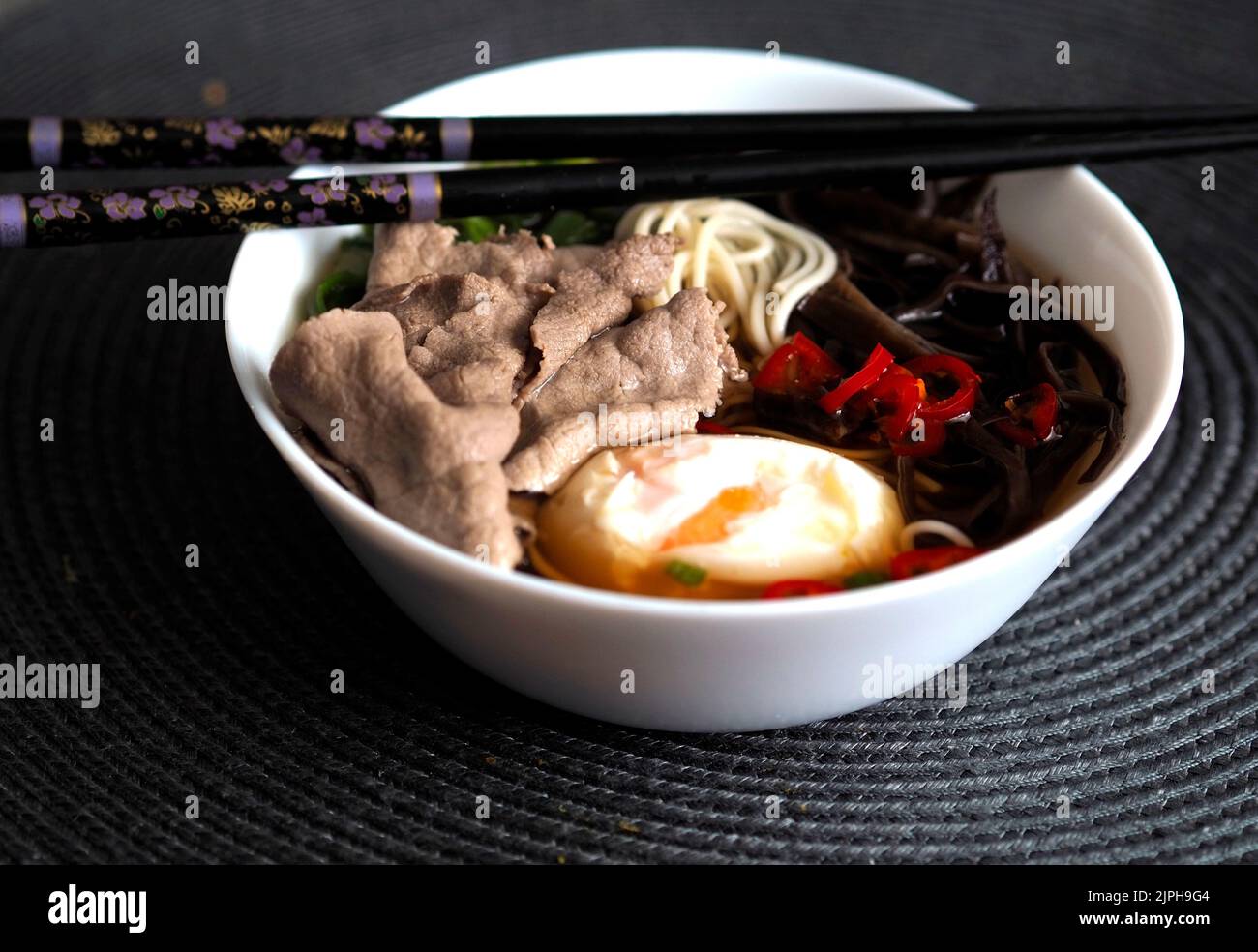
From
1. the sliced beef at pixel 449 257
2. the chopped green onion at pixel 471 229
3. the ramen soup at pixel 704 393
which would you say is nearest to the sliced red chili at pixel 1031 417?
the ramen soup at pixel 704 393

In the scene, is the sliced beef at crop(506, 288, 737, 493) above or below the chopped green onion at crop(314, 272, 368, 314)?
below

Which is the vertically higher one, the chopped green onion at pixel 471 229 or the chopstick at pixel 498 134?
the chopstick at pixel 498 134

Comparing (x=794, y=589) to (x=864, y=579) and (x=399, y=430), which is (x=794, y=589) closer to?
(x=864, y=579)

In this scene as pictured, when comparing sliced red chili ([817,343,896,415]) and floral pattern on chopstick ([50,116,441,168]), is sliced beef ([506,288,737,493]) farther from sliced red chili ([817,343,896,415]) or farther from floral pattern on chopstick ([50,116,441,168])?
floral pattern on chopstick ([50,116,441,168])

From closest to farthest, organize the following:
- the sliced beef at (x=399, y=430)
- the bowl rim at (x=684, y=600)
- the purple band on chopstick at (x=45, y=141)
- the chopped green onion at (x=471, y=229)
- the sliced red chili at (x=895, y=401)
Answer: the bowl rim at (x=684, y=600)
the sliced beef at (x=399, y=430)
the purple band on chopstick at (x=45, y=141)
the sliced red chili at (x=895, y=401)
the chopped green onion at (x=471, y=229)

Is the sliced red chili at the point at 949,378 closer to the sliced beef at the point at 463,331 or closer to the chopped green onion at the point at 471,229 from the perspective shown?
the sliced beef at the point at 463,331

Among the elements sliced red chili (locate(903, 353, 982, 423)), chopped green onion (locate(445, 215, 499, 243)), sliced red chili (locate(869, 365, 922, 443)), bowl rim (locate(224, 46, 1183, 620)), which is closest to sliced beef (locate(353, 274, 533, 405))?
bowl rim (locate(224, 46, 1183, 620))

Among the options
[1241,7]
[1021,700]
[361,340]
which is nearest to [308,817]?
[361,340]
